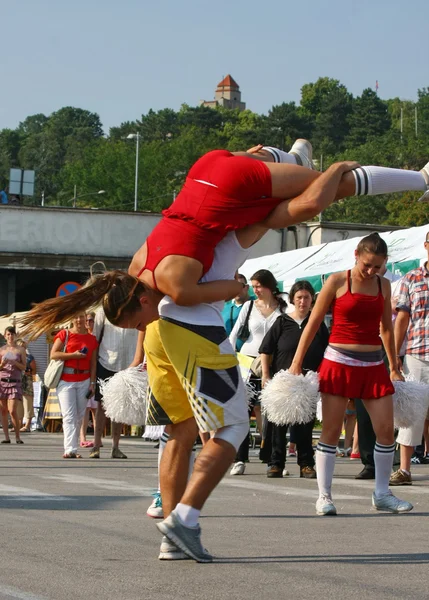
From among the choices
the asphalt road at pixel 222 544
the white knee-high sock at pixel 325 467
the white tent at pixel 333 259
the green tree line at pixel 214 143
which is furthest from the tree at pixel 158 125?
the white knee-high sock at pixel 325 467

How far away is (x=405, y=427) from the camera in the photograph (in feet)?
32.7

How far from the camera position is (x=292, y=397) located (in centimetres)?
977

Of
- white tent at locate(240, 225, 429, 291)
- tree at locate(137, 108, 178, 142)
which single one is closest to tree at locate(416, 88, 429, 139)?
tree at locate(137, 108, 178, 142)

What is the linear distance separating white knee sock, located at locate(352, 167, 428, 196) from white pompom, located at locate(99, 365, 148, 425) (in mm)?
3018

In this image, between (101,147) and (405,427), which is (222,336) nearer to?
(405,427)

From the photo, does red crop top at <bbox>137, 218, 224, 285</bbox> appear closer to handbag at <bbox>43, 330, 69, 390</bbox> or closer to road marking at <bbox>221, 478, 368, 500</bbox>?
road marking at <bbox>221, 478, 368, 500</bbox>

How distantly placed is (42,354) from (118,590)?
2286cm

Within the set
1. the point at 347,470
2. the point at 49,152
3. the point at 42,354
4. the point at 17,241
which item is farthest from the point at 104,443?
the point at 49,152

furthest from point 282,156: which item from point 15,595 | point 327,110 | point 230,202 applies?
point 327,110

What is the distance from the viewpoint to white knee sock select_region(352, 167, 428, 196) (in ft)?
20.3

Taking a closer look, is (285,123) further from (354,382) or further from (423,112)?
(354,382)

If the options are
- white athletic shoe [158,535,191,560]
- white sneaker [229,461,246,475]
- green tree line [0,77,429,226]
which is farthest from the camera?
green tree line [0,77,429,226]

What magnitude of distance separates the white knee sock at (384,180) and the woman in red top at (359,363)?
2509mm

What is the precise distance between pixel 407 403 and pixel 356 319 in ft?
3.44
